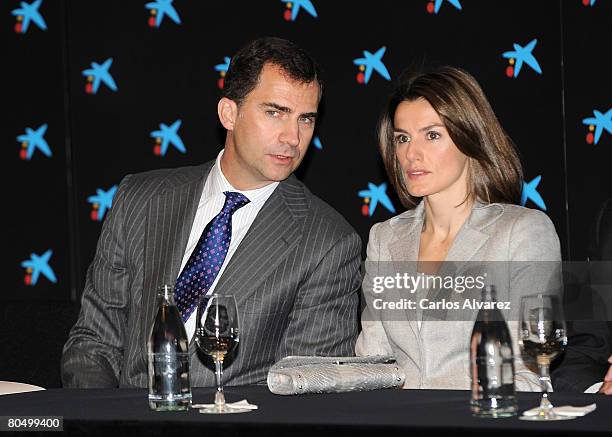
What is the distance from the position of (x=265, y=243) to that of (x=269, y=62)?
0.60 metres

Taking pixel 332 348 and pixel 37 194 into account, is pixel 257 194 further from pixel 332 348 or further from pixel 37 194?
pixel 37 194

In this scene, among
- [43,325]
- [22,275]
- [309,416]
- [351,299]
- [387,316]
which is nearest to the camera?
[309,416]

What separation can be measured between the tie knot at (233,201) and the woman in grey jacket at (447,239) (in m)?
0.45

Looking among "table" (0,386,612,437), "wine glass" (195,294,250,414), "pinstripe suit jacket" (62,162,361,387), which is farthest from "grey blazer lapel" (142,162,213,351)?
"wine glass" (195,294,250,414)

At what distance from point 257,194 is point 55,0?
211 cm

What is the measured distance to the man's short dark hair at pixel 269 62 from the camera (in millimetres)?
2971

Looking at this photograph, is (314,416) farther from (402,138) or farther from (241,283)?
(402,138)

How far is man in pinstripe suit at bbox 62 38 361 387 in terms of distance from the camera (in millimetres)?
2816

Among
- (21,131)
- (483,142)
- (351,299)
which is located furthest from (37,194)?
(483,142)

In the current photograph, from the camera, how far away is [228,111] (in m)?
3.15

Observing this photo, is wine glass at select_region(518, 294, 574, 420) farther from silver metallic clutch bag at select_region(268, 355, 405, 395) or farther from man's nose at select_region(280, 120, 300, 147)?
man's nose at select_region(280, 120, 300, 147)

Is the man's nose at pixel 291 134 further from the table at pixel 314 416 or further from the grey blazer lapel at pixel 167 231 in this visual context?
the table at pixel 314 416

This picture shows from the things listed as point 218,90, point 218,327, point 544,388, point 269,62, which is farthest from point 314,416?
point 218,90

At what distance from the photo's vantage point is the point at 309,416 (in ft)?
5.34
